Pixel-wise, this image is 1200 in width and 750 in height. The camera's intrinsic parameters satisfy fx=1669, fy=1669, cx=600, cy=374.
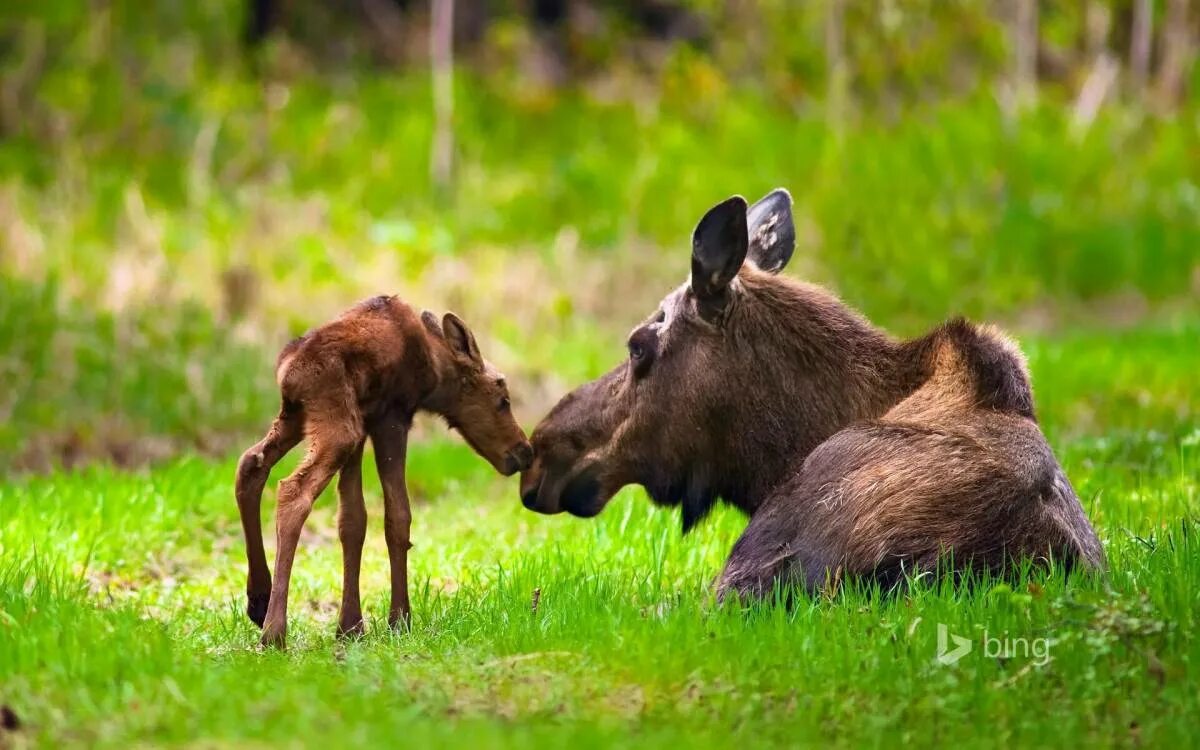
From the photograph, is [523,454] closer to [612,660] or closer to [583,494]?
[583,494]

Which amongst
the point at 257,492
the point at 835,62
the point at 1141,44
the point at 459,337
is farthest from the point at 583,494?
the point at 1141,44

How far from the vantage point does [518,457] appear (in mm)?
7227

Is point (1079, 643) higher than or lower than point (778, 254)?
lower

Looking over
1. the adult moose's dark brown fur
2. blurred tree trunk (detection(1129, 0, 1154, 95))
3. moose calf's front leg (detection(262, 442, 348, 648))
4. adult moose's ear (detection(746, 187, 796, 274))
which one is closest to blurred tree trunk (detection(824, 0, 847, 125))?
blurred tree trunk (detection(1129, 0, 1154, 95))

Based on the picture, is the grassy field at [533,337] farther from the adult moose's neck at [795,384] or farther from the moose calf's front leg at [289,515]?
the adult moose's neck at [795,384]

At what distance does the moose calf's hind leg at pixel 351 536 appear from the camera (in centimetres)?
645

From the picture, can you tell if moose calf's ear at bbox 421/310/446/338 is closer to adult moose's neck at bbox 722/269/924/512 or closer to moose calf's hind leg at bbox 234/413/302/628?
moose calf's hind leg at bbox 234/413/302/628

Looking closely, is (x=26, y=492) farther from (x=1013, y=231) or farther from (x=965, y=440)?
(x=1013, y=231)

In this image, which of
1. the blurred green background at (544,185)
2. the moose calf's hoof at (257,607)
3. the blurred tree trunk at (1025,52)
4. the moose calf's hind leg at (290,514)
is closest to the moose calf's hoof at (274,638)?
the moose calf's hind leg at (290,514)

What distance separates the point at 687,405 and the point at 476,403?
901 mm

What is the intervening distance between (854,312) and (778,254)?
76 centimetres

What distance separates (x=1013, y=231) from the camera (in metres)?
17.3

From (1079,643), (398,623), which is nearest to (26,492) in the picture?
(398,623)

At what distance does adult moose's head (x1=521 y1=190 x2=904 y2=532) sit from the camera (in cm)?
698
